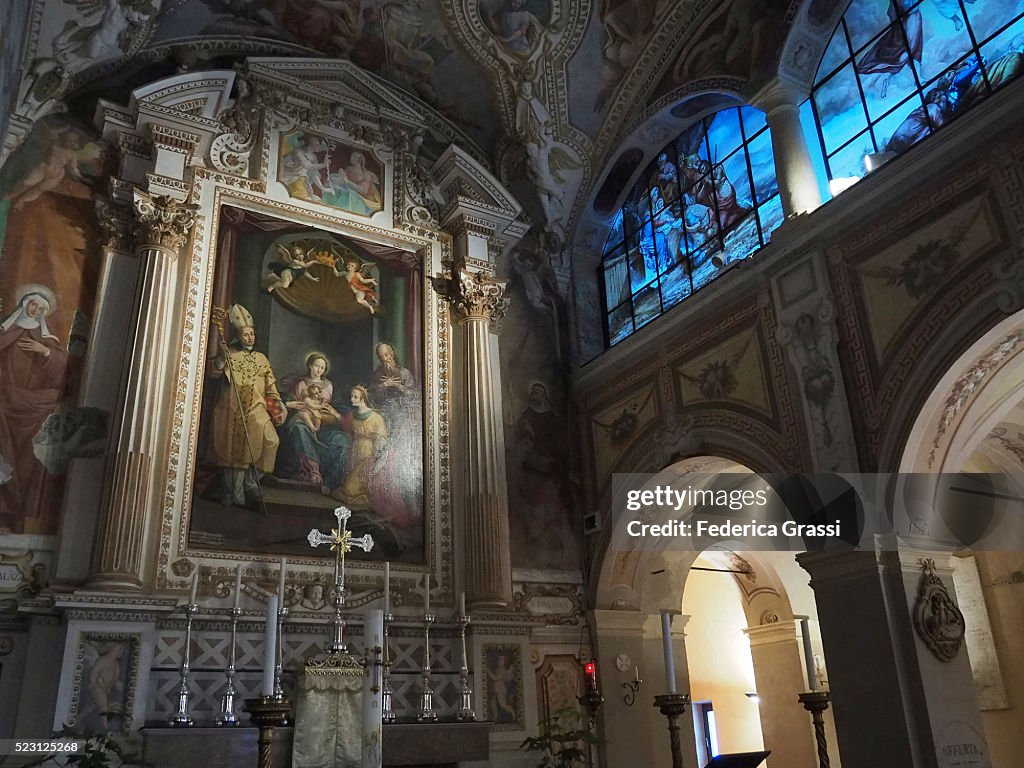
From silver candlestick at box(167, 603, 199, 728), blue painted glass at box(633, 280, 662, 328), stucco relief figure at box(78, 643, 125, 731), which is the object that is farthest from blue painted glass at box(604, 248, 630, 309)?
stucco relief figure at box(78, 643, 125, 731)

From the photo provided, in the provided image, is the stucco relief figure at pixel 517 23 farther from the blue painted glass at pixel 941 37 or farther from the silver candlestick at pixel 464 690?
the silver candlestick at pixel 464 690

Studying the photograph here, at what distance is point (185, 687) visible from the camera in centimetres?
747

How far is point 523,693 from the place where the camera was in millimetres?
9195

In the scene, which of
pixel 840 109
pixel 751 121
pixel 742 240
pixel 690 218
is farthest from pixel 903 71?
pixel 690 218

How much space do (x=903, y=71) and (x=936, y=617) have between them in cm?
485

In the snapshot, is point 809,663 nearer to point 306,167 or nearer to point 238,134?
point 306,167

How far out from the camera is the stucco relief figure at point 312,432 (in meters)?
9.09

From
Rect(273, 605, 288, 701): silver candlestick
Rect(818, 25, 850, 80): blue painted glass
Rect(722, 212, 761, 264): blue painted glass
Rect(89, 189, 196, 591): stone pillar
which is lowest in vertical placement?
Rect(273, 605, 288, 701): silver candlestick

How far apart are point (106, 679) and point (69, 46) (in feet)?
21.0

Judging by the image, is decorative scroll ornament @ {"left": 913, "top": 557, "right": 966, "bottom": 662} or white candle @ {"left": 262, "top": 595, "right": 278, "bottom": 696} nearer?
white candle @ {"left": 262, "top": 595, "right": 278, "bottom": 696}

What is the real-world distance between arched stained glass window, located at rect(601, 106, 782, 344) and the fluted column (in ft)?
5.84

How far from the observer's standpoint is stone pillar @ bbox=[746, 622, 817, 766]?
12.3 m

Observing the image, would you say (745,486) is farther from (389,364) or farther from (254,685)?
(254,685)

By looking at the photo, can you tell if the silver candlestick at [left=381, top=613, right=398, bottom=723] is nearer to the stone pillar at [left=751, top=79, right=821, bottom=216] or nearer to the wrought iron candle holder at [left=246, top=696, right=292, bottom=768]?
the wrought iron candle holder at [left=246, top=696, right=292, bottom=768]
